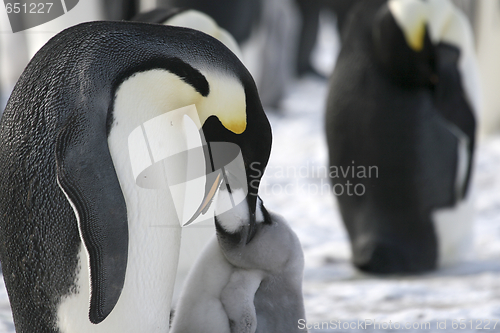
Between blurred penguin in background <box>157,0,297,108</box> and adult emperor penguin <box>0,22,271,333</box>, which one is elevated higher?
adult emperor penguin <box>0,22,271,333</box>

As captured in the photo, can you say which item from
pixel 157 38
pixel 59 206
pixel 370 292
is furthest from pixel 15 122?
pixel 370 292

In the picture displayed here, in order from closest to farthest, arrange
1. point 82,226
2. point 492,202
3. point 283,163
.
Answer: point 82,226 → point 492,202 → point 283,163

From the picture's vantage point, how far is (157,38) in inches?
43.7

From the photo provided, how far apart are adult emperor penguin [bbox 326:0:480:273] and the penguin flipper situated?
1402 mm

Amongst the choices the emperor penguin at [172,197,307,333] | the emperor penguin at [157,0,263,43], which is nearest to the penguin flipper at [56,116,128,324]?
the emperor penguin at [172,197,307,333]

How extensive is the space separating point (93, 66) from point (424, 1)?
4.98ft

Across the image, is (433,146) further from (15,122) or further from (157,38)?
(15,122)

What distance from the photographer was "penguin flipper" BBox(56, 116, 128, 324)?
1.00 m

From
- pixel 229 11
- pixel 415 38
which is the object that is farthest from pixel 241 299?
pixel 229 11

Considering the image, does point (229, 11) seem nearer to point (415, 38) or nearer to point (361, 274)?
point (415, 38)

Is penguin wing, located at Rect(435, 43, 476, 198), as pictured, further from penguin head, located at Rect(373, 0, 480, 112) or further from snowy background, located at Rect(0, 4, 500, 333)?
snowy background, located at Rect(0, 4, 500, 333)

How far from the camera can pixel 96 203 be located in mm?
1019

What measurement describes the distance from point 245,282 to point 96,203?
390 millimetres

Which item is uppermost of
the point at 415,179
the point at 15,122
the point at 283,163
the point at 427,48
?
the point at 15,122
